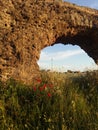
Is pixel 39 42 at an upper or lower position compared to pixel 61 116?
upper

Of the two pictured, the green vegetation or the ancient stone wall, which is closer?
the green vegetation

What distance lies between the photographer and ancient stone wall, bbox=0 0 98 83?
33.6 feet

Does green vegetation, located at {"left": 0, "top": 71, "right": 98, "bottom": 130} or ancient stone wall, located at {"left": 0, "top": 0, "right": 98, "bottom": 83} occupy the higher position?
ancient stone wall, located at {"left": 0, "top": 0, "right": 98, "bottom": 83}

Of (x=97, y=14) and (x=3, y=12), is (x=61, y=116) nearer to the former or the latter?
(x=3, y=12)

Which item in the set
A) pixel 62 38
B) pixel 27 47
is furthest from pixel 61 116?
pixel 62 38

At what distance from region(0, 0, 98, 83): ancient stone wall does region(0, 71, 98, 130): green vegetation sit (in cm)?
58

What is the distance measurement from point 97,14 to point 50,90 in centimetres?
509

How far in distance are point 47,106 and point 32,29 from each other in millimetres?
3103

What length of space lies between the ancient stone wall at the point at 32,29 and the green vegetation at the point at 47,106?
58 centimetres

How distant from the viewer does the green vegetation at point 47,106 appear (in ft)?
26.6

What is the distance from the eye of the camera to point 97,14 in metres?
13.6

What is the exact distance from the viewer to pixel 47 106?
8.78 meters

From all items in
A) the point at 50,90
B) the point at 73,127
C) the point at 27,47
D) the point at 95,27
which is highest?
the point at 95,27

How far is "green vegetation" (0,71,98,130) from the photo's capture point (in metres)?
8.11
